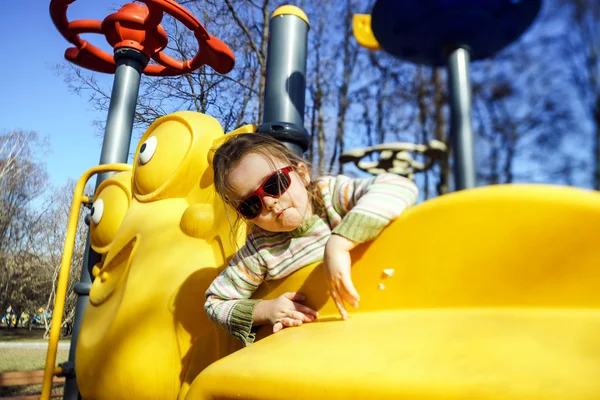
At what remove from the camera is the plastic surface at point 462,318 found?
0.26 meters

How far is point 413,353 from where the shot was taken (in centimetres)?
Answer: 31

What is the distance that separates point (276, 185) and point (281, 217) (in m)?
0.04

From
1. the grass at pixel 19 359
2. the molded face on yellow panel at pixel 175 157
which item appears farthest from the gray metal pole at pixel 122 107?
the grass at pixel 19 359

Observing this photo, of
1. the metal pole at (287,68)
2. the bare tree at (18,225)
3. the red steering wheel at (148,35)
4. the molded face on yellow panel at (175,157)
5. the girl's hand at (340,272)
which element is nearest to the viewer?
the girl's hand at (340,272)

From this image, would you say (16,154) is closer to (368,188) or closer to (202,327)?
(202,327)

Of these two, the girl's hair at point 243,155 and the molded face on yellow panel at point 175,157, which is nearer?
the girl's hair at point 243,155

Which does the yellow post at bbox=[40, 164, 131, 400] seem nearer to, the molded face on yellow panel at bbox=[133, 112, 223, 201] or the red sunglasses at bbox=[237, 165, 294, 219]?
the molded face on yellow panel at bbox=[133, 112, 223, 201]

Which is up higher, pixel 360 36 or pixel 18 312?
pixel 360 36

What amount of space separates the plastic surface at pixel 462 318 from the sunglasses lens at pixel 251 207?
0.45ft

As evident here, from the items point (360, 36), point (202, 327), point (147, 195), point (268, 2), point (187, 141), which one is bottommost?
point (202, 327)

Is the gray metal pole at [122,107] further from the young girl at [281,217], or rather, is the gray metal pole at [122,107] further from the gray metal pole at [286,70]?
the young girl at [281,217]

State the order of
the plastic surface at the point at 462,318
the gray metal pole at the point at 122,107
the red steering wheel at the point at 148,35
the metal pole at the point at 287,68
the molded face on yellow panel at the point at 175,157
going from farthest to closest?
1. the gray metal pole at the point at 122,107
2. the red steering wheel at the point at 148,35
3. the metal pole at the point at 287,68
4. the molded face on yellow panel at the point at 175,157
5. the plastic surface at the point at 462,318

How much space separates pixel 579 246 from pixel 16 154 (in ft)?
9.88

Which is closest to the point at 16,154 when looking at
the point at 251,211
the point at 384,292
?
the point at 251,211
